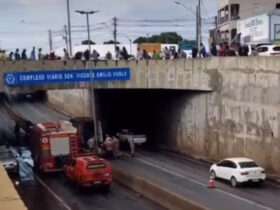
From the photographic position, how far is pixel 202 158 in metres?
54.7

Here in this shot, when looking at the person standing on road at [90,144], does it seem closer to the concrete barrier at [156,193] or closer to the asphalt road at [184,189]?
the asphalt road at [184,189]

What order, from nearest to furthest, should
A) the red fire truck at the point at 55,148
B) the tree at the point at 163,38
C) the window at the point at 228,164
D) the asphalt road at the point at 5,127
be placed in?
the window at the point at 228,164, the red fire truck at the point at 55,148, the asphalt road at the point at 5,127, the tree at the point at 163,38

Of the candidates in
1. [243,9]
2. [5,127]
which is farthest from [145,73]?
[243,9]

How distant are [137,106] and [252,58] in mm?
26950

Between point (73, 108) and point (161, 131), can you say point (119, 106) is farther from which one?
point (73, 108)

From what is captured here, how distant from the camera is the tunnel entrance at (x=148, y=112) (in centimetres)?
5981

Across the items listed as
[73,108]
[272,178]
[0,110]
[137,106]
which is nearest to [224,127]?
[272,178]

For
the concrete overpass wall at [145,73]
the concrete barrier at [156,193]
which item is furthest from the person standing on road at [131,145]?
the concrete barrier at [156,193]

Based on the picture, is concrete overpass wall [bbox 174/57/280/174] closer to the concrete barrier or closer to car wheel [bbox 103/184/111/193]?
the concrete barrier

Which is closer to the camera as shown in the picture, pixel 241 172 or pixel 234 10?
pixel 241 172

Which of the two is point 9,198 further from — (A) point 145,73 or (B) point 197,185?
(A) point 145,73

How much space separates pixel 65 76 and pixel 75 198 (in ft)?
59.3

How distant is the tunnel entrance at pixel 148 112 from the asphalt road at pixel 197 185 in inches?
164

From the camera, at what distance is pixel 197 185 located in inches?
1688
